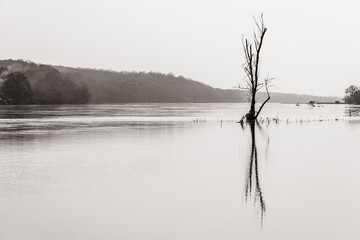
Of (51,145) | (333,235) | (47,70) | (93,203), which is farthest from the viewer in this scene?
(47,70)

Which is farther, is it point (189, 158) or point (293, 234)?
point (189, 158)

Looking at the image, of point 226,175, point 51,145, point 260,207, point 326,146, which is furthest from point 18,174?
point 326,146

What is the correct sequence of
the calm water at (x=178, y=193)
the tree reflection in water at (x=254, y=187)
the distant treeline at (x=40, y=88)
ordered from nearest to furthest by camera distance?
the calm water at (x=178, y=193) → the tree reflection in water at (x=254, y=187) → the distant treeline at (x=40, y=88)

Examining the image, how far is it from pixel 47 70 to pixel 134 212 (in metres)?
180

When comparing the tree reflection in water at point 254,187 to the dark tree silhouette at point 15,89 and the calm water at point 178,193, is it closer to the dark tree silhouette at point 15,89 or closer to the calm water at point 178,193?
the calm water at point 178,193

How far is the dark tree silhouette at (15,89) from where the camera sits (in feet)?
481

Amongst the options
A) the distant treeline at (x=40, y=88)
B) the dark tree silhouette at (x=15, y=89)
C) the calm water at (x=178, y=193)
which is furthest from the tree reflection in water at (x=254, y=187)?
the distant treeline at (x=40, y=88)

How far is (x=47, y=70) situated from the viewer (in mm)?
184875

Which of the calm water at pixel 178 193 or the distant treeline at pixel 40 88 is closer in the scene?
the calm water at pixel 178 193

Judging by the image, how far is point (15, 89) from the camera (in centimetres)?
14725

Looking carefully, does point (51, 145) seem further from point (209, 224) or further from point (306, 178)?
point (209, 224)

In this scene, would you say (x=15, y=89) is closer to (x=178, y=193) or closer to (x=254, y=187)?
(x=254, y=187)

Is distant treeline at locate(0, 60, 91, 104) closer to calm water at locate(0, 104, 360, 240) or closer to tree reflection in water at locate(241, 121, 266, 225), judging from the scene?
calm water at locate(0, 104, 360, 240)

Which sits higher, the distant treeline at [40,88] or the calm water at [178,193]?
the distant treeline at [40,88]
